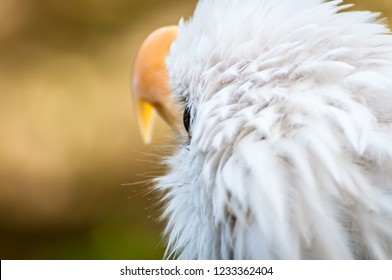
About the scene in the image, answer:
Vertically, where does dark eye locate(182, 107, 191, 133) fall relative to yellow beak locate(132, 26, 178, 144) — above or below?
below

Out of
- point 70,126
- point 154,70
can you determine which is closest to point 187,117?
point 154,70

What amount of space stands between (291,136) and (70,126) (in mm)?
1962

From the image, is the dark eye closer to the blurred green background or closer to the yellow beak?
the yellow beak

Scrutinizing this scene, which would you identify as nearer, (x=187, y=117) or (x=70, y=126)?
(x=187, y=117)

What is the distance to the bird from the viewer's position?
21.3 inches

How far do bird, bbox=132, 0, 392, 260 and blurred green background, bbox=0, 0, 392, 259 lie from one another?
5.39 feet

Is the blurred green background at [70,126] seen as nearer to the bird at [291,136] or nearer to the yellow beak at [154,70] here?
the yellow beak at [154,70]

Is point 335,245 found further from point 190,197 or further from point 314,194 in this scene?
point 190,197

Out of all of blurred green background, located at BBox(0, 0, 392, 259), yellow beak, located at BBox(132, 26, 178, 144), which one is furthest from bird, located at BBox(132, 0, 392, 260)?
blurred green background, located at BBox(0, 0, 392, 259)

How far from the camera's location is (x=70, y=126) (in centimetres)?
242

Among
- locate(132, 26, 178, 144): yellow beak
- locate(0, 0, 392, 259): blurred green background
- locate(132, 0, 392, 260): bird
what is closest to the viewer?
locate(132, 0, 392, 260): bird

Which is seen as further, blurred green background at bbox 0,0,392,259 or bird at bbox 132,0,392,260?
blurred green background at bbox 0,0,392,259

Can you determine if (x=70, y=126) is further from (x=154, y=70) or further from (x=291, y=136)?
(x=291, y=136)

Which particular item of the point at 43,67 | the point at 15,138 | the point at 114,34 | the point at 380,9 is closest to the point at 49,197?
the point at 15,138
